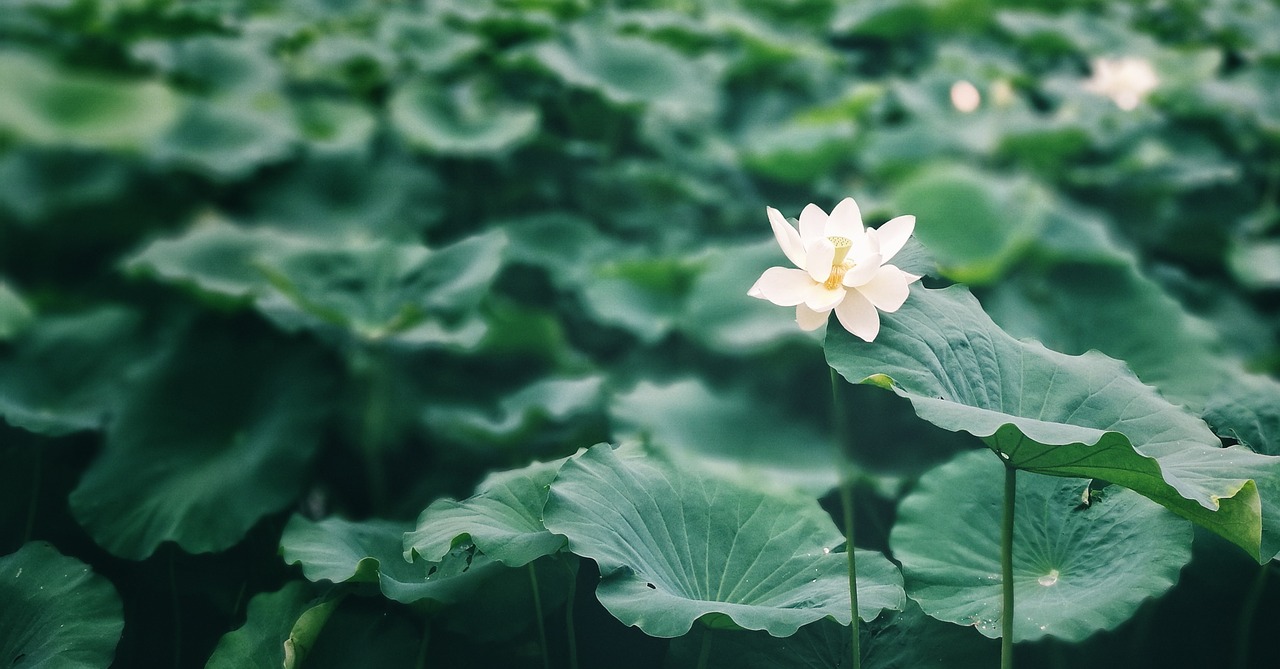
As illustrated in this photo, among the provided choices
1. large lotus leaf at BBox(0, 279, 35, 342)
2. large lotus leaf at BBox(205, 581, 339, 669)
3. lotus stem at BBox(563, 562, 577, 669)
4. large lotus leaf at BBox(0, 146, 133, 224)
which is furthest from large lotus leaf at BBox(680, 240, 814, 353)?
large lotus leaf at BBox(0, 146, 133, 224)

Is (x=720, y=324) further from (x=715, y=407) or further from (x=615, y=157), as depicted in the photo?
(x=615, y=157)

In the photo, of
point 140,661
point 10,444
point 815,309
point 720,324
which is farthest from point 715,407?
point 10,444

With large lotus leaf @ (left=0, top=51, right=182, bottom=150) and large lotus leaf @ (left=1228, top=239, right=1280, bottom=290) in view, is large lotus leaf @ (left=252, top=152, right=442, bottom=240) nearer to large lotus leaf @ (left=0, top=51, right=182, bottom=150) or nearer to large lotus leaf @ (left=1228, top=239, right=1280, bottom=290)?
large lotus leaf @ (left=0, top=51, right=182, bottom=150)

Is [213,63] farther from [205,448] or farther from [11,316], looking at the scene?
[205,448]

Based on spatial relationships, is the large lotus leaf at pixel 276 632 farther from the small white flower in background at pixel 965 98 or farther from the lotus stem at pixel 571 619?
the small white flower in background at pixel 965 98

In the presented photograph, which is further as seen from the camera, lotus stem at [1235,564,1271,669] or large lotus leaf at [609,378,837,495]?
large lotus leaf at [609,378,837,495]

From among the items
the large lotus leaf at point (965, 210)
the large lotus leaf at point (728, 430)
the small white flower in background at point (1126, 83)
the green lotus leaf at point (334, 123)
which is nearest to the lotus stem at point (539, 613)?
the large lotus leaf at point (728, 430)

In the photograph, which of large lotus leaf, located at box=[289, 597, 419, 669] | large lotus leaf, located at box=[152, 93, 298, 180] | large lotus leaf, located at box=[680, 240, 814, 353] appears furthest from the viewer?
large lotus leaf, located at box=[152, 93, 298, 180]

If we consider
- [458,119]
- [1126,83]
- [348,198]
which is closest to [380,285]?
[348,198]
